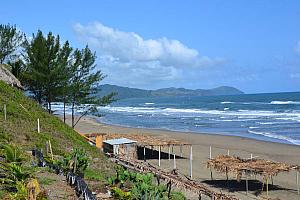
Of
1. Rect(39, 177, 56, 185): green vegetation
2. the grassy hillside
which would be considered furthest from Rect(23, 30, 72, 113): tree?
Rect(39, 177, 56, 185): green vegetation

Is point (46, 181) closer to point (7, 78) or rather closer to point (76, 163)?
point (76, 163)

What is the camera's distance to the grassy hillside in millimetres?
18828

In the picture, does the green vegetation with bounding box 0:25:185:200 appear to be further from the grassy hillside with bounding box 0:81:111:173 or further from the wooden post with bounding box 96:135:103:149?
the wooden post with bounding box 96:135:103:149

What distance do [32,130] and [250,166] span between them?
10008 millimetres

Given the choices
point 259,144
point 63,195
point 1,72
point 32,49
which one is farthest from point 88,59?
point 63,195

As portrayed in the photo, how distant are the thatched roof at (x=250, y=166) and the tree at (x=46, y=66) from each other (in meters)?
16.6

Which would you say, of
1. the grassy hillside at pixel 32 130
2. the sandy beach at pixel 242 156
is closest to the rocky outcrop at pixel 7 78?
the grassy hillside at pixel 32 130

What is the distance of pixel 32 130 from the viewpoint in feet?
67.6

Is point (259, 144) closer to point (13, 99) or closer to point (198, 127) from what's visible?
point (198, 127)

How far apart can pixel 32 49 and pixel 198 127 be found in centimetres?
2277

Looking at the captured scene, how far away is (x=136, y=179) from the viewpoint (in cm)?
1234

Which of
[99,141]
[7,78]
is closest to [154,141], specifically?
[99,141]

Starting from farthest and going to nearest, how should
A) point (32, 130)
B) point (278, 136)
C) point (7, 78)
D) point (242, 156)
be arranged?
1. point (278, 136)
2. point (242, 156)
3. point (7, 78)
4. point (32, 130)

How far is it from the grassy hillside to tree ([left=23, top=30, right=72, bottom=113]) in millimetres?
5683
